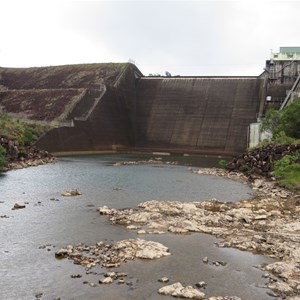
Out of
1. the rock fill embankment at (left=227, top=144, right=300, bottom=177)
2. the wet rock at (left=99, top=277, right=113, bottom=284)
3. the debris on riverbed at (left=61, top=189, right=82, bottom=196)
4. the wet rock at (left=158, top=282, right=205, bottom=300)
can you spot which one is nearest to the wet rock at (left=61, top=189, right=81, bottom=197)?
the debris on riverbed at (left=61, top=189, right=82, bottom=196)

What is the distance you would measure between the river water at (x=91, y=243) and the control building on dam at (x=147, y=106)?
2953 cm

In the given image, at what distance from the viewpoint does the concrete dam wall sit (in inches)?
2463

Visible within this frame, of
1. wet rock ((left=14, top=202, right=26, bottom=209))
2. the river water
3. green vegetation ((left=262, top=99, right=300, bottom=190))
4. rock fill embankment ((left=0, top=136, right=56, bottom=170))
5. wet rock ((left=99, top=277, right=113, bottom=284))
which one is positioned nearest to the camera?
the river water

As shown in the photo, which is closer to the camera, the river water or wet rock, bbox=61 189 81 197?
the river water

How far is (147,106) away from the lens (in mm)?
71562

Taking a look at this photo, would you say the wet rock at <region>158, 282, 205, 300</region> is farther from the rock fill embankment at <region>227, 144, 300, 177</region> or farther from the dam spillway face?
the dam spillway face

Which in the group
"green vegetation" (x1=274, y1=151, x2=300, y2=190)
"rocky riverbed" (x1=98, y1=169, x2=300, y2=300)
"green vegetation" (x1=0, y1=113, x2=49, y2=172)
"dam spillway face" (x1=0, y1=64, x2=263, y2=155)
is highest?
"dam spillway face" (x1=0, y1=64, x2=263, y2=155)

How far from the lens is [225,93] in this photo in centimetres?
6794

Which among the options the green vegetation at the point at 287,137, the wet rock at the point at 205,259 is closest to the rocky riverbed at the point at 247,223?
the wet rock at the point at 205,259

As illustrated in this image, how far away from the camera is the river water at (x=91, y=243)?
10.6 meters

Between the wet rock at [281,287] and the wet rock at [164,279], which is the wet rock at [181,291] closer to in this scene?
the wet rock at [164,279]

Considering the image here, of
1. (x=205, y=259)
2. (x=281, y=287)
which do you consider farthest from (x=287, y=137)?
(x=281, y=287)

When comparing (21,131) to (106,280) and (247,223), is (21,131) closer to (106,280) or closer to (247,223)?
(247,223)

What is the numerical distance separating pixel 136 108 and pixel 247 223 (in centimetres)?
5590
